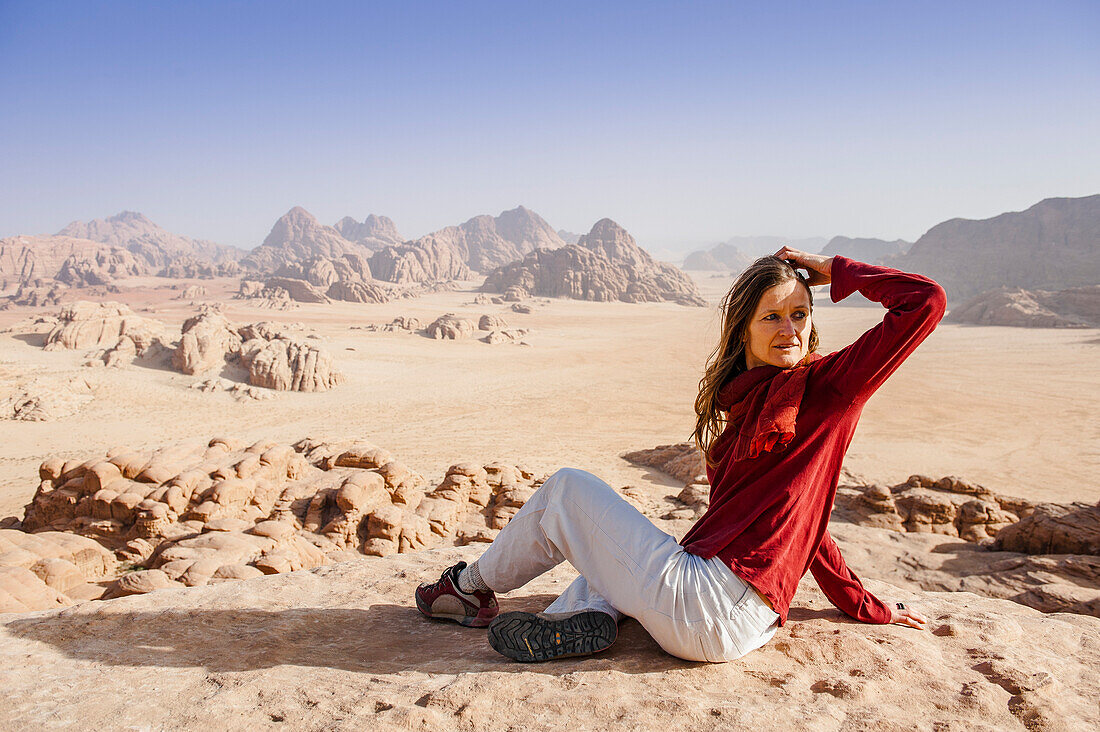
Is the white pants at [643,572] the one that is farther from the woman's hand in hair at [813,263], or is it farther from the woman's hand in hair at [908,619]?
the woman's hand in hair at [813,263]

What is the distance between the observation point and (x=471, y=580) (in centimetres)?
259

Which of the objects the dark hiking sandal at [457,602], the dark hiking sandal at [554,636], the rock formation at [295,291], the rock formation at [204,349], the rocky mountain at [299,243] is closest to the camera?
the dark hiking sandal at [554,636]

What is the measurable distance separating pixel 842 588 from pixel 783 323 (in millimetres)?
1284

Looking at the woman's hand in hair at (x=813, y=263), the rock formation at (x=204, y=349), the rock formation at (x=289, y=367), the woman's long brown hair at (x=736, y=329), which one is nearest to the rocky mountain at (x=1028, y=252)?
the rock formation at (x=289, y=367)

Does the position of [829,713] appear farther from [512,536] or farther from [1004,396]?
[1004,396]

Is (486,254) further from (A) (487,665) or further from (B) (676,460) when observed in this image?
(A) (487,665)

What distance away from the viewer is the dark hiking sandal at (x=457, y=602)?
8.74ft

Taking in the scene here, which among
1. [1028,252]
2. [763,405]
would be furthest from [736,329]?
[1028,252]

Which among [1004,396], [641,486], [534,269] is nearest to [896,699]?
[641,486]

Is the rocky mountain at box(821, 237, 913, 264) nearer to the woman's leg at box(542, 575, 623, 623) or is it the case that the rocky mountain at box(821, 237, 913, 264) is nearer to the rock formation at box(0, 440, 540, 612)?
the rock formation at box(0, 440, 540, 612)

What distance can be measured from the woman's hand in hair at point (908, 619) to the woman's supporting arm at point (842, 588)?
0.02 meters

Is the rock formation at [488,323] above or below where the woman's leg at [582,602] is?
above

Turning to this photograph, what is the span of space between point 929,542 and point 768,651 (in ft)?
17.2

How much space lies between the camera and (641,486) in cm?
966
